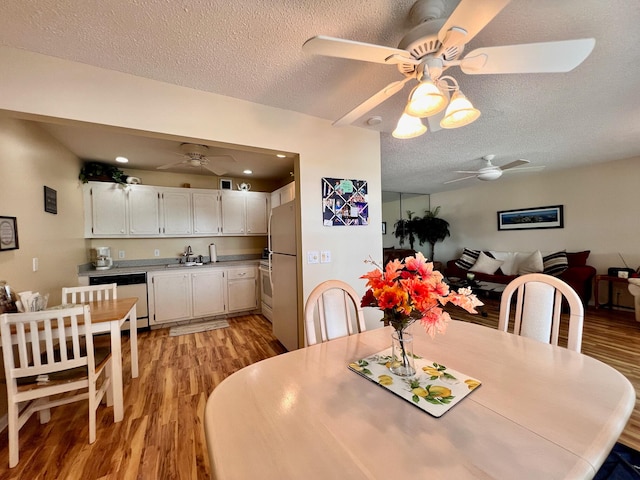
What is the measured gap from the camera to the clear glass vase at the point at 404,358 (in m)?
1.02

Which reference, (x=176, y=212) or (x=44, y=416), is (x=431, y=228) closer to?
(x=176, y=212)

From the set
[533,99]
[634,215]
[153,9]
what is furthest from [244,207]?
[634,215]

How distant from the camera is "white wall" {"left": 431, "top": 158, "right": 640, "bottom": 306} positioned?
405 centimetres

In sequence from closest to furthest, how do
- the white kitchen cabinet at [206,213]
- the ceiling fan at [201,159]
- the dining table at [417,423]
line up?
the dining table at [417,423]
the ceiling fan at [201,159]
the white kitchen cabinet at [206,213]

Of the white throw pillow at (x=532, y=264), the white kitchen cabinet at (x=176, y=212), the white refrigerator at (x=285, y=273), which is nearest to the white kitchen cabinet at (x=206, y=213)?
the white kitchen cabinet at (x=176, y=212)

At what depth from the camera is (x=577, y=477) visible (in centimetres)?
58

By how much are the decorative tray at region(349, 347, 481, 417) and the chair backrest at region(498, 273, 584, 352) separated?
702mm

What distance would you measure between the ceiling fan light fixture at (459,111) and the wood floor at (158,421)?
2.15m

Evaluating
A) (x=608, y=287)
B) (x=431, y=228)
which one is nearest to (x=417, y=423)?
(x=608, y=287)

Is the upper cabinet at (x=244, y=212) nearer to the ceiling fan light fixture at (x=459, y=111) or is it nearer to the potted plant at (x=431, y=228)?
the ceiling fan light fixture at (x=459, y=111)

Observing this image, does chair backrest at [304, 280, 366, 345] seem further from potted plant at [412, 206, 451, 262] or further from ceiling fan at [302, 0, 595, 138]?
potted plant at [412, 206, 451, 262]

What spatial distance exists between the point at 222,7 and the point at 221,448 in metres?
1.80

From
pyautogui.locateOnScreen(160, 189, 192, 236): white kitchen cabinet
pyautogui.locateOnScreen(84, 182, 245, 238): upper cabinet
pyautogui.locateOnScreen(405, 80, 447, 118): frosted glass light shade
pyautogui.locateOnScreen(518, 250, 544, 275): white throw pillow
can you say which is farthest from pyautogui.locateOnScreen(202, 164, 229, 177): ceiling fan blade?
pyautogui.locateOnScreen(518, 250, 544, 275): white throw pillow

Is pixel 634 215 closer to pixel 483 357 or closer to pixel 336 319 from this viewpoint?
pixel 483 357
